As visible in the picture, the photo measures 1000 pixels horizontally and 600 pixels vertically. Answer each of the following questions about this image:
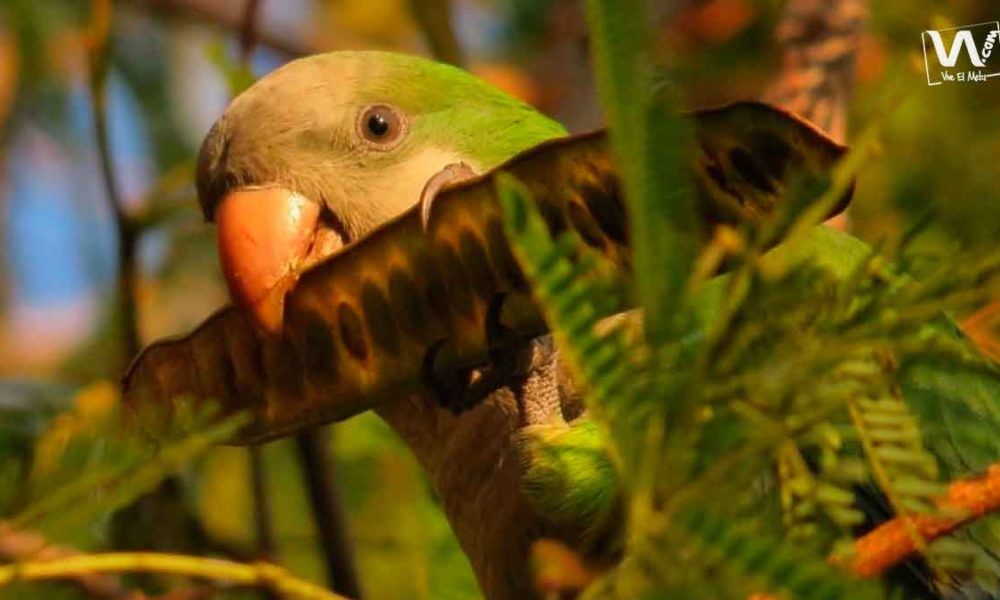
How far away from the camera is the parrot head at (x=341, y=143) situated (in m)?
1.44

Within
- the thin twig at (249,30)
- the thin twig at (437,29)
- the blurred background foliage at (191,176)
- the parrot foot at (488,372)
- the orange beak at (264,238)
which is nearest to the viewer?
the parrot foot at (488,372)

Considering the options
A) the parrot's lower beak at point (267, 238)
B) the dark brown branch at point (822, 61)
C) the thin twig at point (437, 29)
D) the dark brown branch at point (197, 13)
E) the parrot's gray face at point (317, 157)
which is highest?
the dark brown branch at point (197, 13)

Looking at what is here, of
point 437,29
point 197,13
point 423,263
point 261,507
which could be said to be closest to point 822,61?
point 437,29

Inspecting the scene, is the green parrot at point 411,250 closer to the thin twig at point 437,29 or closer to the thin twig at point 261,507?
the thin twig at point 261,507

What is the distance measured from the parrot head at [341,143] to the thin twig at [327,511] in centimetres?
32

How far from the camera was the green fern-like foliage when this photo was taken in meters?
0.59

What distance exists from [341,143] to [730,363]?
2.96 feet

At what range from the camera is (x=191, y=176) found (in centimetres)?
182

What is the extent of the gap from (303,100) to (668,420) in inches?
37.4

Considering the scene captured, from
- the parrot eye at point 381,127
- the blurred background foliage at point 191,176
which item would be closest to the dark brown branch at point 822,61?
the blurred background foliage at point 191,176

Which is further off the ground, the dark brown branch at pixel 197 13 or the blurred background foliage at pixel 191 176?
the dark brown branch at pixel 197 13

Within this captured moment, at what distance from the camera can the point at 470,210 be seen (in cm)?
79

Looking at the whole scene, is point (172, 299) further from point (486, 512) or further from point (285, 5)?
point (486, 512)

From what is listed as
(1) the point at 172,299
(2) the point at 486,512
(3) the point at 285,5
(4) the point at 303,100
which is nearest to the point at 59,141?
(1) the point at 172,299
